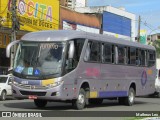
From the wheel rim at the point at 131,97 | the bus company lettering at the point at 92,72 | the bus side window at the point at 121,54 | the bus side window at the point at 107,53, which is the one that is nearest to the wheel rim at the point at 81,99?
the bus company lettering at the point at 92,72

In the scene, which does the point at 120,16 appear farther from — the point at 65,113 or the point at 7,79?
the point at 65,113

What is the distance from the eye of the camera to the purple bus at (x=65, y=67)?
652 inches

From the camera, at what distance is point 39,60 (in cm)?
1680

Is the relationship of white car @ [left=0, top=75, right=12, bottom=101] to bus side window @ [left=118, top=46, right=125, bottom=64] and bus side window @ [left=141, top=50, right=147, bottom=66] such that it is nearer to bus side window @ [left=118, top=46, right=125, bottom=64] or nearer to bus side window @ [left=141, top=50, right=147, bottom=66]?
bus side window @ [left=141, top=50, right=147, bottom=66]

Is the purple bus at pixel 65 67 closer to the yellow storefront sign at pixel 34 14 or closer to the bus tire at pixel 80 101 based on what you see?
the bus tire at pixel 80 101

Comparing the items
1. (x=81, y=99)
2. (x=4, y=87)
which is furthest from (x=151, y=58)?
(x=4, y=87)

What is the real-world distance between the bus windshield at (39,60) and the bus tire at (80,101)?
165cm

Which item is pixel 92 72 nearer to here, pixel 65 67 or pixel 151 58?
pixel 65 67

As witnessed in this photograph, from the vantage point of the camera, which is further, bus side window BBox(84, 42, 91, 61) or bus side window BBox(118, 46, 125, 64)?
bus side window BBox(118, 46, 125, 64)

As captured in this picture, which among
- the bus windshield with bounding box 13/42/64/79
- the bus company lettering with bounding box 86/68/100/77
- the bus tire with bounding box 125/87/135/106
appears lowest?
the bus tire with bounding box 125/87/135/106

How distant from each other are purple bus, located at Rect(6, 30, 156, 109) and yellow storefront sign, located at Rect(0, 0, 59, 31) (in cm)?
1599

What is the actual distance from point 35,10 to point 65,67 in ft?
73.6

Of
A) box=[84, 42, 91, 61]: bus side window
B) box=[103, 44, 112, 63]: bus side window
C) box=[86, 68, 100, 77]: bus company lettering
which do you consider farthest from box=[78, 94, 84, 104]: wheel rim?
box=[103, 44, 112, 63]: bus side window

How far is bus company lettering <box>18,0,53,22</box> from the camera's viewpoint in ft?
120
